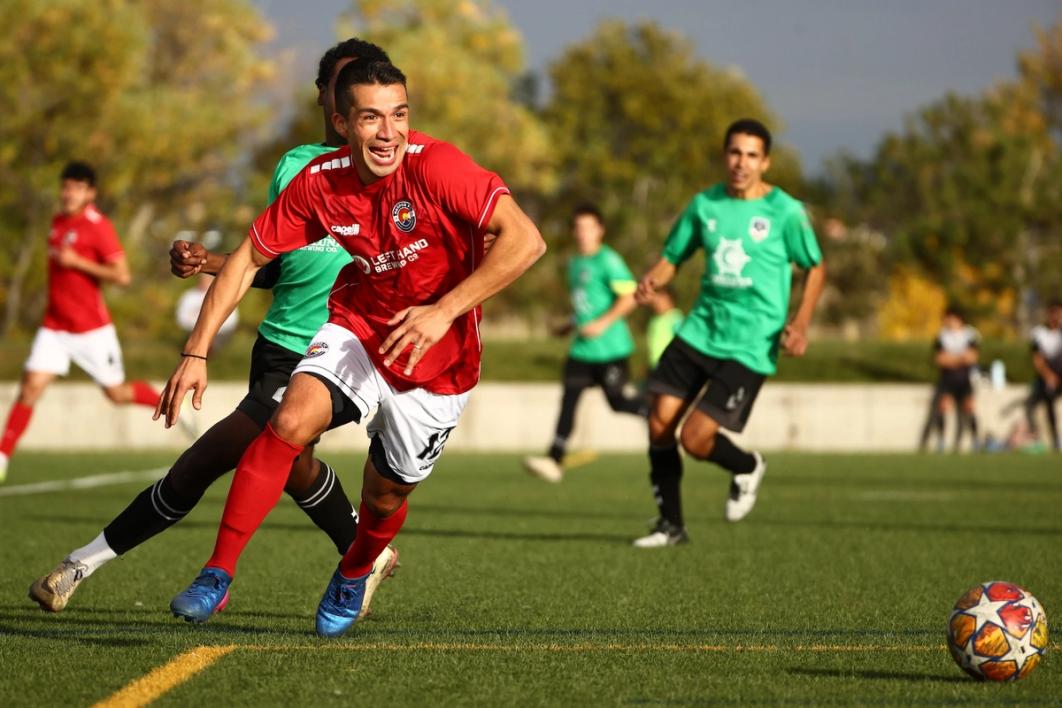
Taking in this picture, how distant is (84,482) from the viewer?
46.9 feet

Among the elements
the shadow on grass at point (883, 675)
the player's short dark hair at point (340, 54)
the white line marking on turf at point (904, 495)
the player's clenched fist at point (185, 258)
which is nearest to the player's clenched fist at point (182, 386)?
the player's clenched fist at point (185, 258)

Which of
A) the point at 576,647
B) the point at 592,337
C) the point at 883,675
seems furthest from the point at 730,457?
the point at 592,337

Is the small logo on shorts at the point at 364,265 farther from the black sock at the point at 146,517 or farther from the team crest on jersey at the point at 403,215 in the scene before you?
the black sock at the point at 146,517

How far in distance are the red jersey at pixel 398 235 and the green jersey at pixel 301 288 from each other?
950 millimetres

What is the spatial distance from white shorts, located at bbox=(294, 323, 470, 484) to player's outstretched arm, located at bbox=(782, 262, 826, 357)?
3737 mm

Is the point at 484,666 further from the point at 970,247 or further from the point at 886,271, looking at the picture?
the point at 886,271

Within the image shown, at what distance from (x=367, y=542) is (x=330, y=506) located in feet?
3.24

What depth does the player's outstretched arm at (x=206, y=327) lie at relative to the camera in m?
4.87

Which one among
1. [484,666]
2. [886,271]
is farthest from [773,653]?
[886,271]

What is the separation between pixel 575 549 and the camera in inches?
341

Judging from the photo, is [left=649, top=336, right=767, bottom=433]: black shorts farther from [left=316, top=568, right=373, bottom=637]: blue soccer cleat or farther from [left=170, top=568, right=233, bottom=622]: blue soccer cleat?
[left=170, top=568, right=233, bottom=622]: blue soccer cleat

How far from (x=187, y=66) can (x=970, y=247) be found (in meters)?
21.8

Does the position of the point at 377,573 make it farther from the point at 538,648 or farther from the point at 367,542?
the point at 538,648

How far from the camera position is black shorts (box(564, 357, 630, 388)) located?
1465 cm
